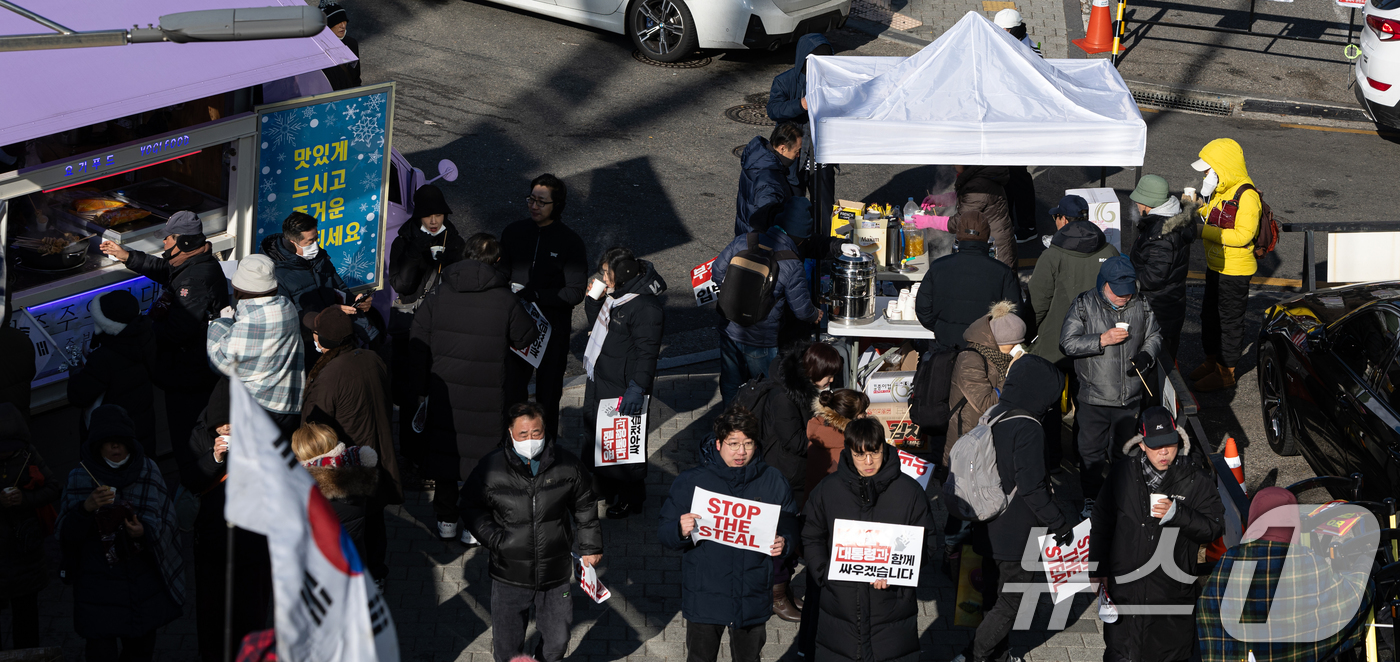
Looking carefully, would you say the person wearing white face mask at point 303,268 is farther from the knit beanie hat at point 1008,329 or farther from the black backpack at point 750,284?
the knit beanie hat at point 1008,329

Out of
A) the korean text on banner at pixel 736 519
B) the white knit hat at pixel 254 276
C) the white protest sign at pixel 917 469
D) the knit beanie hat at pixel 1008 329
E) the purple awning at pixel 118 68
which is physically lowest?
the white protest sign at pixel 917 469

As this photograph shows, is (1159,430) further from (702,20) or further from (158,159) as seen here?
(702,20)

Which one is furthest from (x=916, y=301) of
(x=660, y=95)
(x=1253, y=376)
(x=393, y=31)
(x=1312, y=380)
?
(x=393, y=31)

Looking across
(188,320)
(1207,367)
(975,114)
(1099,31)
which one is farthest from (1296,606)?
(1099,31)

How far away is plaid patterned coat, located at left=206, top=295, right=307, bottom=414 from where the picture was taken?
22.6 feet

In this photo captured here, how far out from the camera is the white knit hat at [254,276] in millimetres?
6812

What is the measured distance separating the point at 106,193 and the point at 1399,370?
856 centimetres

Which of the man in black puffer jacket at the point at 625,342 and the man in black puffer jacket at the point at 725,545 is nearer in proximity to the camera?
the man in black puffer jacket at the point at 725,545

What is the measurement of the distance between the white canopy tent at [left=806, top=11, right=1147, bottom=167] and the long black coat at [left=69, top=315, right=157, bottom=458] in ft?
15.1

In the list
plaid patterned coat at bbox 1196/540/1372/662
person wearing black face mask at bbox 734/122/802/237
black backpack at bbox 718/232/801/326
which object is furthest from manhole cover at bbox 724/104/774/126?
plaid patterned coat at bbox 1196/540/1372/662

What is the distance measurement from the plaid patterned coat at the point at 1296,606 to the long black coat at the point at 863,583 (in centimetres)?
147

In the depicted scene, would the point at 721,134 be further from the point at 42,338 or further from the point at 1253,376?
the point at 42,338

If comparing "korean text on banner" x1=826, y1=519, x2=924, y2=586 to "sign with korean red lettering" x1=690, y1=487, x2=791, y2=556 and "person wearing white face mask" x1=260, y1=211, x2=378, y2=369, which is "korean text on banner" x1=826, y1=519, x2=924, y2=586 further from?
"person wearing white face mask" x1=260, y1=211, x2=378, y2=369

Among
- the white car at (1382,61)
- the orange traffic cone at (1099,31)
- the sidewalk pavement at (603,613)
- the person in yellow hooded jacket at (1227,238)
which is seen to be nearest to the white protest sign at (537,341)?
the sidewalk pavement at (603,613)
